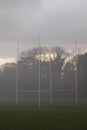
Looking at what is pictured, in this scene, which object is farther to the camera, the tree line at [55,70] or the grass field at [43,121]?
the tree line at [55,70]

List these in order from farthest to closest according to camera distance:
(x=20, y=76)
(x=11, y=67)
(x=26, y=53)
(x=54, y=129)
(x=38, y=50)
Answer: (x=11, y=67), (x=20, y=76), (x=26, y=53), (x=38, y=50), (x=54, y=129)

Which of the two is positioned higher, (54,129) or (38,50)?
(38,50)

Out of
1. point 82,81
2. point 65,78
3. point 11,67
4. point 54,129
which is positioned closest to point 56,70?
point 65,78

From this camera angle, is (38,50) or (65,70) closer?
(38,50)

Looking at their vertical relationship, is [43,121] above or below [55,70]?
below

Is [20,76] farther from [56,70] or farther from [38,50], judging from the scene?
[38,50]

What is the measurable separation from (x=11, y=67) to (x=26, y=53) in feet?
16.3

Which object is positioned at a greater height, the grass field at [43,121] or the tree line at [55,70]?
the tree line at [55,70]

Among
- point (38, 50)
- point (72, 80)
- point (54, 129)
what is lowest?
point (54, 129)

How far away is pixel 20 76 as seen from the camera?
3356 centimetres

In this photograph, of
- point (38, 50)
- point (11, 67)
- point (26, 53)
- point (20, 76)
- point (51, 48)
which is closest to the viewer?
point (38, 50)

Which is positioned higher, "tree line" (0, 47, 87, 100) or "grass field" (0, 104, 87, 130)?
"tree line" (0, 47, 87, 100)

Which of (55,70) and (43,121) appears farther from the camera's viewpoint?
(55,70)

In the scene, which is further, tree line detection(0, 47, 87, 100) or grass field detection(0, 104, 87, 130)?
tree line detection(0, 47, 87, 100)
